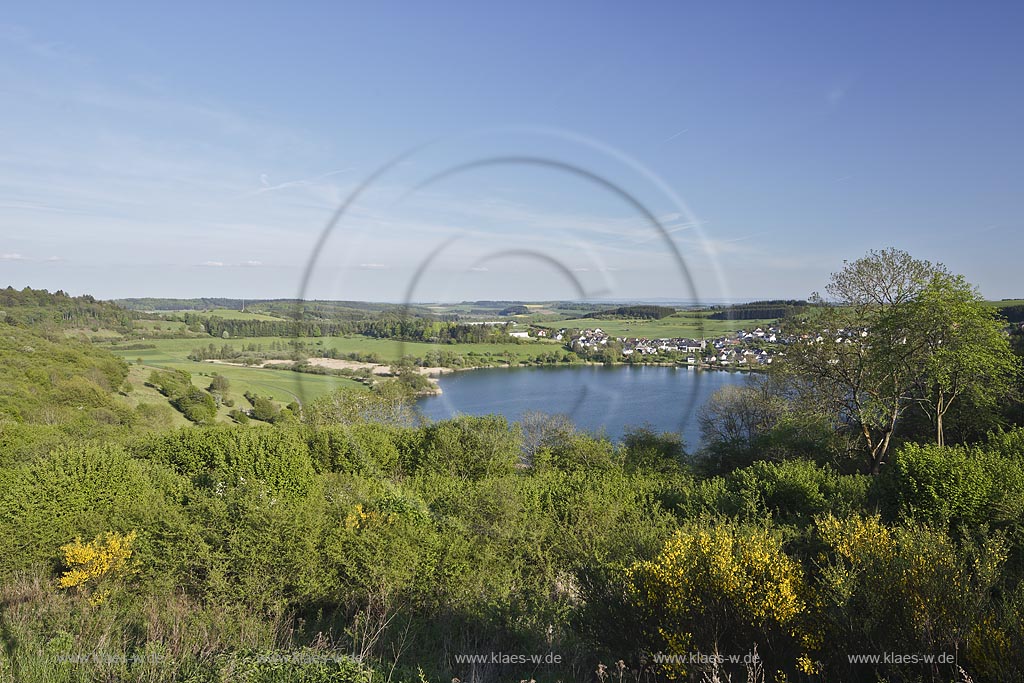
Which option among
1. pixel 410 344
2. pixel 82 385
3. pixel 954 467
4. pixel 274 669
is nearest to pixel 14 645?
pixel 274 669

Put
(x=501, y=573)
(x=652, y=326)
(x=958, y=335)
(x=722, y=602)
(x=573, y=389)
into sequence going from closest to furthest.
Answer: (x=722, y=602), (x=501, y=573), (x=652, y=326), (x=573, y=389), (x=958, y=335)

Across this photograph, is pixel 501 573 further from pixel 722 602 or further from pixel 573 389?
pixel 722 602

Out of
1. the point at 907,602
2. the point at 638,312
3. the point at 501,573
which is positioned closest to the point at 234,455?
the point at 501,573

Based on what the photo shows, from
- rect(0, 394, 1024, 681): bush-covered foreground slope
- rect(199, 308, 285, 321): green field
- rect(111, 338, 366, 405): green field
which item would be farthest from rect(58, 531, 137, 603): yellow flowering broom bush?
rect(111, 338, 366, 405): green field

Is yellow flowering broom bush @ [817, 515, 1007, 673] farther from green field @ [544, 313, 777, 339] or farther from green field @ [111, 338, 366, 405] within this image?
green field @ [111, 338, 366, 405]

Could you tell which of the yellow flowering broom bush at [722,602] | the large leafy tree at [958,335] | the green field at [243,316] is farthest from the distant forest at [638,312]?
the green field at [243,316]

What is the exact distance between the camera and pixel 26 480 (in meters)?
16.3

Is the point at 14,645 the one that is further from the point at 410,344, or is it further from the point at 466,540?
the point at 466,540

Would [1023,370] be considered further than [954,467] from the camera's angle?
Yes

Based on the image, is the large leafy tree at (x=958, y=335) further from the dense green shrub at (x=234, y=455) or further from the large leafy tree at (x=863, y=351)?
the dense green shrub at (x=234, y=455)

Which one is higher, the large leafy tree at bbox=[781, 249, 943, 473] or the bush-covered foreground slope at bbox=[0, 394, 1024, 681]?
the large leafy tree at bbox=[781, 249, 943, 473]

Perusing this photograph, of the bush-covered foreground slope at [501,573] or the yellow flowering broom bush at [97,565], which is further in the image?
the yellow flowering broom bush at [97,565]

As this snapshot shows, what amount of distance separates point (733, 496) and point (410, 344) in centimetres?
990

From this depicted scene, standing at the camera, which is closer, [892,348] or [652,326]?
[652,326]
